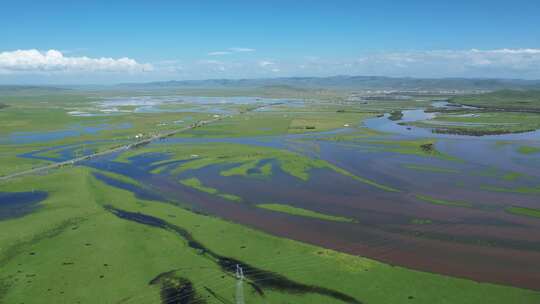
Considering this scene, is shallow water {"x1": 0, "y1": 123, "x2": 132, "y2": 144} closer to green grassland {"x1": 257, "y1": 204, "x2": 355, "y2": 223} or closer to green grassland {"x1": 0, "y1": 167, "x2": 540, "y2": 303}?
green grassland {"x1": 0, "y1": 167, "x2": 540, "y2": 303}

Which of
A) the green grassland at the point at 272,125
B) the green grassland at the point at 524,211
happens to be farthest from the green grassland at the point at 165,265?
the green grassland at the point at 272,125

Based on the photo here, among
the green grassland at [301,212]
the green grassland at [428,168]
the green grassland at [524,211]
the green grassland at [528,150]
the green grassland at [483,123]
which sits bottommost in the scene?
the green grassland at [301,212]

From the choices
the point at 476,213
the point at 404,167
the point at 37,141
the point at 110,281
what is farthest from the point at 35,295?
the point at 37,141

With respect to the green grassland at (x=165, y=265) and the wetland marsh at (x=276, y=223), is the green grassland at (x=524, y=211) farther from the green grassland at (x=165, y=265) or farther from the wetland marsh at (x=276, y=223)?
the green grassland at (x=165, y=265)

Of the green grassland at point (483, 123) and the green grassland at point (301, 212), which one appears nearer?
the green grassland at point (301, 212)

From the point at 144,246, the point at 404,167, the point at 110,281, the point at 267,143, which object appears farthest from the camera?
the point at 267,143

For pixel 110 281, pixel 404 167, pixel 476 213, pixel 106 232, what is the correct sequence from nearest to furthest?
pixel 110 281 → pixel 106 232 → pixel 476 213 → pixel 404 167

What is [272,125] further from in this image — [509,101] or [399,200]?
[509,101]

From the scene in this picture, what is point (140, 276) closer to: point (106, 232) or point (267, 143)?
point (106, 232)


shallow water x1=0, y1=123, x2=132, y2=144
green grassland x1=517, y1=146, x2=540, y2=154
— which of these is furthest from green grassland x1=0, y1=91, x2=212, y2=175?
green grassland x1=517, y1=146, x2=540, y2=154
